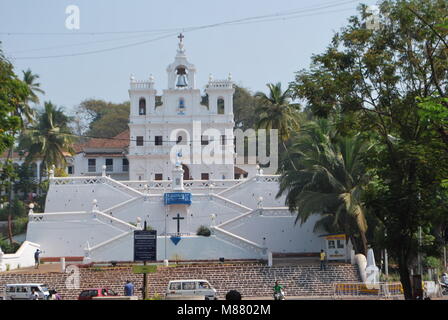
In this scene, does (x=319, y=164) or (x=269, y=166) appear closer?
(x=319, y=164)

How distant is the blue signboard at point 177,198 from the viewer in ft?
162

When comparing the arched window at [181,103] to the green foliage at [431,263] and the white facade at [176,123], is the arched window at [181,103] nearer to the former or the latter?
the white facade at [176,123]

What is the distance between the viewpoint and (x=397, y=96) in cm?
2386

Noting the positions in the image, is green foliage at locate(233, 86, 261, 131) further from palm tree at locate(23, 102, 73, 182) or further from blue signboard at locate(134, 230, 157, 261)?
blue signboard at locate(134, 230, 157, 261)

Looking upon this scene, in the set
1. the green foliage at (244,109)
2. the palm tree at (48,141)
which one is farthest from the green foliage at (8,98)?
the green foliage at (244,109)

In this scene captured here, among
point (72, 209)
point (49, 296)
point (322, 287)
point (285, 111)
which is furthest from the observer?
point (285, 111)

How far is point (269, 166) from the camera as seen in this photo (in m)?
65.5

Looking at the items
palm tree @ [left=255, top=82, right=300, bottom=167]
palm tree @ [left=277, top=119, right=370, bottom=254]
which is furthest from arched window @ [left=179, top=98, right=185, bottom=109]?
palm tree @ [left=277, top=119, right=370, bottom=254]

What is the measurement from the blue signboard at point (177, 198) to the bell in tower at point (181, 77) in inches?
597

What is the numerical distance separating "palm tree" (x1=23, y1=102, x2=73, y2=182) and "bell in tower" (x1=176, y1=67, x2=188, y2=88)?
34.8 feet

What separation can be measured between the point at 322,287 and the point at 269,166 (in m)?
30.8

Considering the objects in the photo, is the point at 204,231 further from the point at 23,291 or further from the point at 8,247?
the point at 23,291
